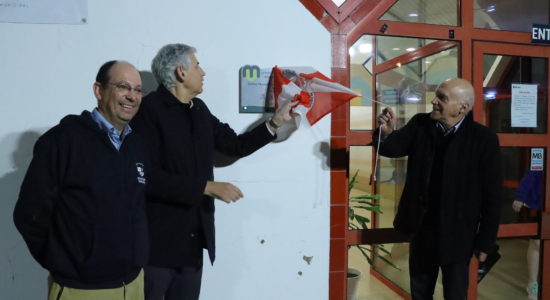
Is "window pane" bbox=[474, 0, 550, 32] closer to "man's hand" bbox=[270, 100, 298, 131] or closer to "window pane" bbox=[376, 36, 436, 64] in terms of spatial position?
"window pane" bbox=[376, 36, 436, 64]

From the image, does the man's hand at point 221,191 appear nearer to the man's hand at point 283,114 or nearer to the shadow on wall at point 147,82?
the man's hand at point 283,114

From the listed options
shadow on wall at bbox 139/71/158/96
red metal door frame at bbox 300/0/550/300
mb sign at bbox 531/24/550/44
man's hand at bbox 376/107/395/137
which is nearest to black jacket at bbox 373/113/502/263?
man's hand at bbox 376/107/395/137

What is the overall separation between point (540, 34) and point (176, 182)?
2368 mm

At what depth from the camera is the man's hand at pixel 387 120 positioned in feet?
6.40

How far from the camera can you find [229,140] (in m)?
1.87

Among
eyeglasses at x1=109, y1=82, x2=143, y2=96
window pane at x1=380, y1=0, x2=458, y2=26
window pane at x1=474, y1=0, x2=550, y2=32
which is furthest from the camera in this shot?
window pane at x1=474, y1=0, x2=550, y2=32

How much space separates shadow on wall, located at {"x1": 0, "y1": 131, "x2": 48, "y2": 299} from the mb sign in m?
2.87

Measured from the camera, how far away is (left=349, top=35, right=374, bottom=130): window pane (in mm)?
2323

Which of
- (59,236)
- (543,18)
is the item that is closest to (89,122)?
(59,236)

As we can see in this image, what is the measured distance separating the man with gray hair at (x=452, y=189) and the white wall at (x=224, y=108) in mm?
485

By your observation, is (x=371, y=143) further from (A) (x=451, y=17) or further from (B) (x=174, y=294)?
(B) (x=174, y=294)

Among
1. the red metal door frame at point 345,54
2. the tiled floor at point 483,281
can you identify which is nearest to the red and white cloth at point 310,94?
the red metal door frame at point 345,54

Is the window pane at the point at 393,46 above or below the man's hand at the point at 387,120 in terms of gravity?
above

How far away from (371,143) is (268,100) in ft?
2.15
